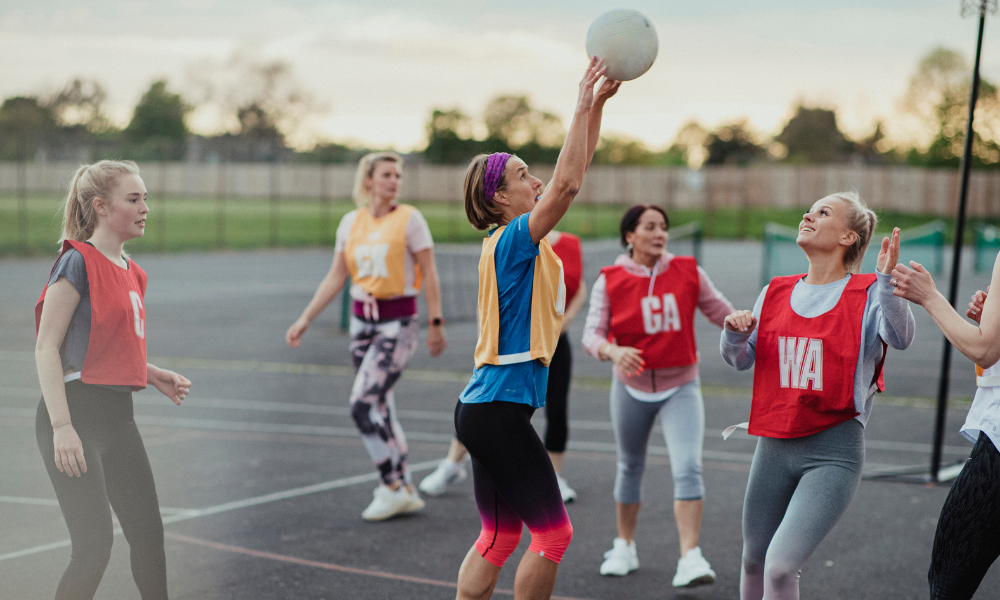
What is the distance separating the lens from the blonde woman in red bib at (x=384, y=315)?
18.9 ft

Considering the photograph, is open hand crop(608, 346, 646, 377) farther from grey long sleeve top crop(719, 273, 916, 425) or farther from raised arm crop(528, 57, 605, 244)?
raised arm crop(528, 57, 605, 244)

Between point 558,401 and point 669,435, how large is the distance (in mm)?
1290

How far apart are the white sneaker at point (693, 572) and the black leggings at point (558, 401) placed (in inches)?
58.1

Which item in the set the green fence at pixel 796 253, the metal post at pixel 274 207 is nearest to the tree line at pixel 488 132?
the metal post at pixel 274 207

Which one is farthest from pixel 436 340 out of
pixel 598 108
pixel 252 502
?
pixel 598 108

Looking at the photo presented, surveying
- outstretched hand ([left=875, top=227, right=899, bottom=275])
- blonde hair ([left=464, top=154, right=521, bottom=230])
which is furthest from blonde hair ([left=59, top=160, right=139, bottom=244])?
outstretched hand ([left=875, top=227, right=899, bottom=275])

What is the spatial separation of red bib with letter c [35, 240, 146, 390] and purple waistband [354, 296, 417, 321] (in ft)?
7.84

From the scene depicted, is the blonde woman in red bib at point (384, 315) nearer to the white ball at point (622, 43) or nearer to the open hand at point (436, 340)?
the open hand at point (436, 340)

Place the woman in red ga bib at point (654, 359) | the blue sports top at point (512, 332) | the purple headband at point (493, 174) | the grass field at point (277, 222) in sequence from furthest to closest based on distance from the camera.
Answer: the grass field at point (277, 222)
the woman in red ga bib at point (654, 359)
the purple headband at point (493, 174)
the blue sports top at point (512, 332)

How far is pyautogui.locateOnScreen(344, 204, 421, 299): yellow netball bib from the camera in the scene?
5.75 metres

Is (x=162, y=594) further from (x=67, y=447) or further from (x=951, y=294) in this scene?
(x=951, y=294)

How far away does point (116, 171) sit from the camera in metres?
3.52

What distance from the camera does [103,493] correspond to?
332 centimetres

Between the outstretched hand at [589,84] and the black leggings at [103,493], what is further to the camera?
the black leggings at [103,493]
